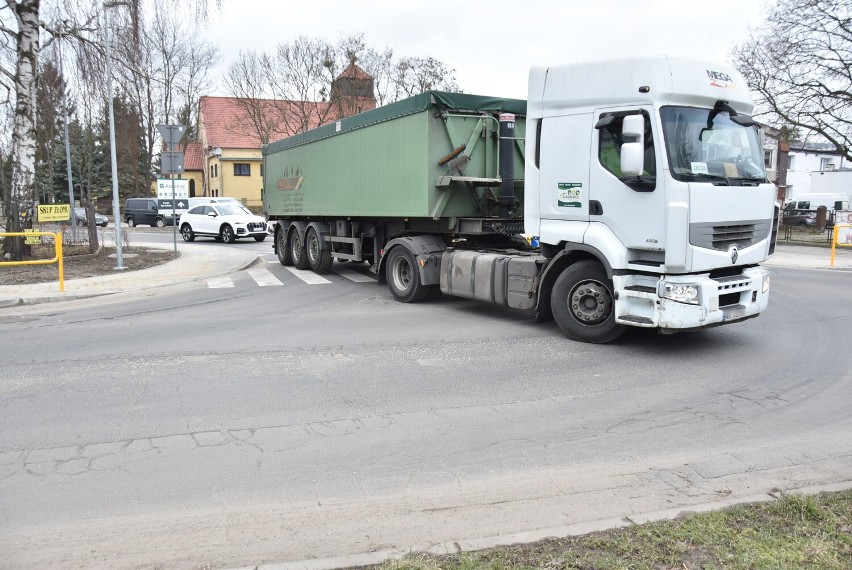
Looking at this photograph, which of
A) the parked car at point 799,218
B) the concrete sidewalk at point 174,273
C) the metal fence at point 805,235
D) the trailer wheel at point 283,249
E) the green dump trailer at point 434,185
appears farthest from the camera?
the parked car at point 799,218

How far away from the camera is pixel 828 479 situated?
4.14 m

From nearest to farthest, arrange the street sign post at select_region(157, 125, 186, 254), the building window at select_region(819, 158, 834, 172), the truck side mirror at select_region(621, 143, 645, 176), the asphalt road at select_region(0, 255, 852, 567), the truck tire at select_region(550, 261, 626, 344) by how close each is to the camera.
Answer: the asphalt road at select_region(0, 255, 852, 567), the truck side mirror at select_region(621, 143, 645, 176), the truck tire at select_region(550, 261, 626, 344), the street sign post at select_region(157, 125, 186, 254), the building window at select_region(819, 158, 834, 172)

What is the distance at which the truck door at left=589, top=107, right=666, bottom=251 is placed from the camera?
23.2 ft

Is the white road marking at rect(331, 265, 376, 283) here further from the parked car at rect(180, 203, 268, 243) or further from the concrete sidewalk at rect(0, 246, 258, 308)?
the parked car at rect(180, 203, 268, 243)

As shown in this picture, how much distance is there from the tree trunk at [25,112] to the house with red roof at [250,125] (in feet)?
81.7

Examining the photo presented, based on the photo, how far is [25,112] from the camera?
17438 mm

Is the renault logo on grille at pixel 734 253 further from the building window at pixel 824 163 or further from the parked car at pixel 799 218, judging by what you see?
the building window at pixel 824 163

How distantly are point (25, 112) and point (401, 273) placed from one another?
12.6m

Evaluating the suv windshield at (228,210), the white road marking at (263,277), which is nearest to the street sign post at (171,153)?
the white road marking at (263,277)

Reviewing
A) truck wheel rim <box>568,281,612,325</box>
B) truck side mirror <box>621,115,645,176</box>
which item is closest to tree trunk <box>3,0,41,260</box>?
truck wheel rim <box>568,281,612,325</box>

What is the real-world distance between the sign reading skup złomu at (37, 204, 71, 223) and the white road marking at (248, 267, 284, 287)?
6325 millimetres

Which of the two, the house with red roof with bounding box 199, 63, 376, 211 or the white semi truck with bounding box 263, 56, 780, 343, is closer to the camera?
the white semi truck with bounding box 263, 56, 780, 343

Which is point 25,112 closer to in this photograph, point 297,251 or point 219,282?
point 219,282

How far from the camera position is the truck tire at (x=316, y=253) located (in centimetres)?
1534
